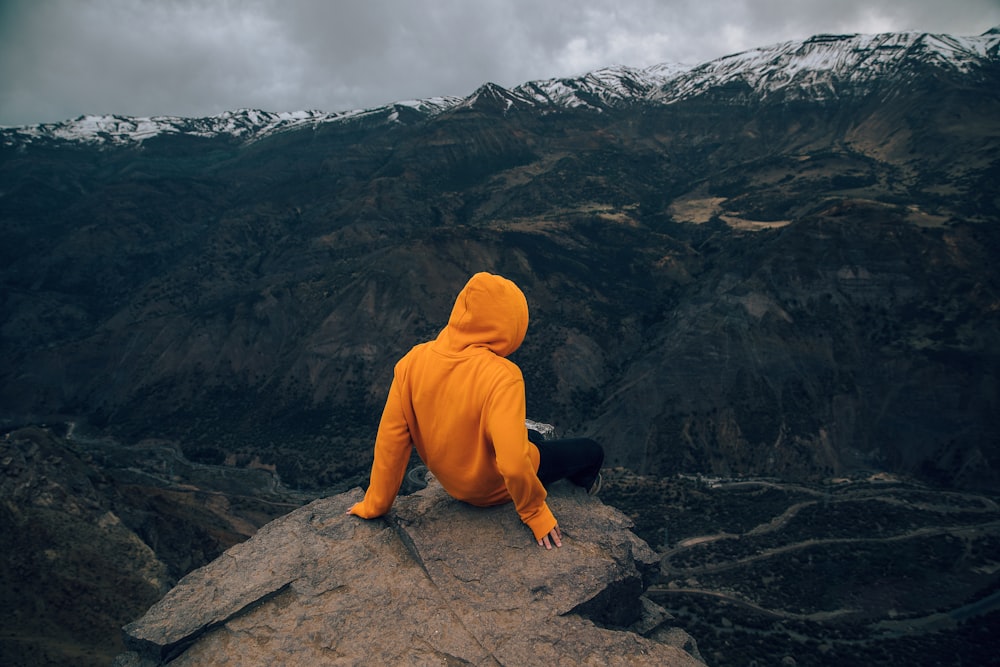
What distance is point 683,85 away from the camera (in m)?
144

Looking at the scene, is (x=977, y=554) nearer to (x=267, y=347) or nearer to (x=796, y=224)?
(x=796, y=224)

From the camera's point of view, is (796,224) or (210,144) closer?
(796,224)

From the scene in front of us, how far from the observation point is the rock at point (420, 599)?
456 cm

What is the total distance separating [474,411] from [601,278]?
56158 millimetres

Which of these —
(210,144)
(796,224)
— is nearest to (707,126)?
(796,224)

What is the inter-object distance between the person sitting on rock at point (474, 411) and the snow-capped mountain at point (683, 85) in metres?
122

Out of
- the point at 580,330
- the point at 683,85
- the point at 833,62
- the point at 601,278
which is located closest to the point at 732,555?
the point at 580,330

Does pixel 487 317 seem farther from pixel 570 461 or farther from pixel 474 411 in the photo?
pixel 570 461

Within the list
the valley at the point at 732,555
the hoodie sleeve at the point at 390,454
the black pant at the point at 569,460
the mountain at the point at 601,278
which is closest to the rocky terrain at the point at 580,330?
the valley at the point at 732,555

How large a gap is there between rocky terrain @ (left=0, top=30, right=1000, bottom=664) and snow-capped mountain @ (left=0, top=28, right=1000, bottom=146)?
2437 millimetres

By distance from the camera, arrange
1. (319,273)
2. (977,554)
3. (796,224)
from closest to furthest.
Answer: (977,554)
(796,224)
(319,273)

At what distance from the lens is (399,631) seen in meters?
4.75

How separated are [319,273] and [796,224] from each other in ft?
157

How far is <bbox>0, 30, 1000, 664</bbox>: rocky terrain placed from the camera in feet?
73.6
